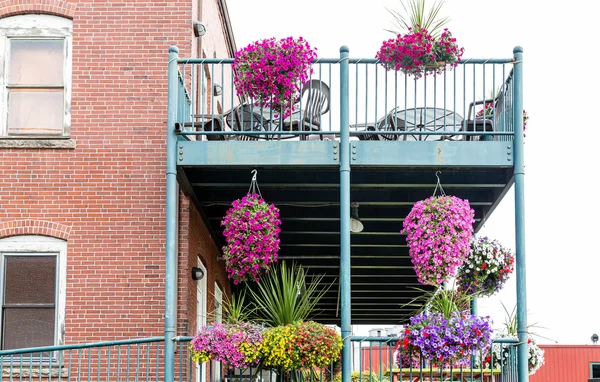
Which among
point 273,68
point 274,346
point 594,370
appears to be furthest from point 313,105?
point 594,370

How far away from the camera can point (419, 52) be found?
32.5 feet

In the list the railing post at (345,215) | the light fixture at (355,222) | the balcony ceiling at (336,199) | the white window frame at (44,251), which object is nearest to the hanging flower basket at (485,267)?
the balcony ceiling at (336,199)

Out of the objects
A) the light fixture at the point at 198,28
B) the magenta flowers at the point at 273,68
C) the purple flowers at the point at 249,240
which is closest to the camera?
the purple flowers at the point at 249,240

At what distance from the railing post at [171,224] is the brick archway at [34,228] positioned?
1.76m

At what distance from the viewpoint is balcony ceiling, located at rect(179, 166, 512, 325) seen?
34.4ft

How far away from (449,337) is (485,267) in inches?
57.2

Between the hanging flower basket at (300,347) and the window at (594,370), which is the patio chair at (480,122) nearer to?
the hanging flower basket at (300,347)

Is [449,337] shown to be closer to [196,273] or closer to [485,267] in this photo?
[485,267]

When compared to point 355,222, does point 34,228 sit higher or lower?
lower

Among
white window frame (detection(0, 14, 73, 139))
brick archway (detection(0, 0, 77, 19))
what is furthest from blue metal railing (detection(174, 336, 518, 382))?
brick archway (detection(0, 0, 77, 19))

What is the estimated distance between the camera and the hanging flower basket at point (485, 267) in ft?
33.4

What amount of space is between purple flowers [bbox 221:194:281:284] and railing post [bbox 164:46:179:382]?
54cm

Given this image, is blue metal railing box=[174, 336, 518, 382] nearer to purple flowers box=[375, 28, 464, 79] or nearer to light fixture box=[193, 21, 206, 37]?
purple flowers box=[375, 28, 464, 79]

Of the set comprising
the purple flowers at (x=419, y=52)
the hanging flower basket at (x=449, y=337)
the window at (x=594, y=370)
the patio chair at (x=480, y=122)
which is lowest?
the window at (x=594, y=370)
